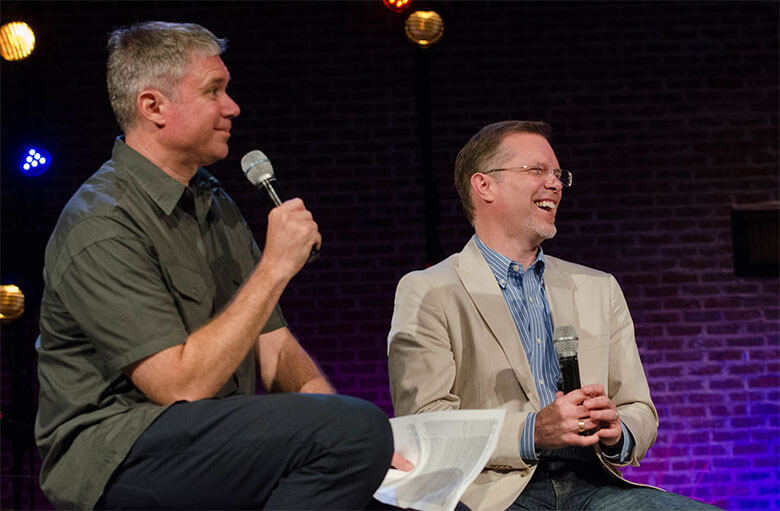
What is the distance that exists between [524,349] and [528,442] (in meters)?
0.30

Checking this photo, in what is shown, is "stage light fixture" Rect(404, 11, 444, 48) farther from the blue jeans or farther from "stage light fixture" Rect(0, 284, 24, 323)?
the blue jeans

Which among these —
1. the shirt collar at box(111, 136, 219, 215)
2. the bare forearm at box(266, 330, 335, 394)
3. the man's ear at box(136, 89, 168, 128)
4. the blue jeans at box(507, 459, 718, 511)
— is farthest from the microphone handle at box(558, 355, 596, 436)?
the man's ear at box(136, 89, 168, 128)

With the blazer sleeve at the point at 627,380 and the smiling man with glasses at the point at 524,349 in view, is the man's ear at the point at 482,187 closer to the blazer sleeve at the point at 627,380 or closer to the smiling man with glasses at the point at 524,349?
the smiling man with glasses at the point at 524,349

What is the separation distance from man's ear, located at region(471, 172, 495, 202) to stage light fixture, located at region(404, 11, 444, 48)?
6.21 feet

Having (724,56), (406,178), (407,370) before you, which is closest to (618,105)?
(724,56)

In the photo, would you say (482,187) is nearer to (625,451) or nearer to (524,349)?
(524,349)

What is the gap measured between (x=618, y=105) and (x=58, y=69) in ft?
10.4

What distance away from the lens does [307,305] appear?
184 inches

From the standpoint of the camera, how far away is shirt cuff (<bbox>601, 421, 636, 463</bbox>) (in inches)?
80.7

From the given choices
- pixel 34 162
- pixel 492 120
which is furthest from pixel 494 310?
pixel 34 162

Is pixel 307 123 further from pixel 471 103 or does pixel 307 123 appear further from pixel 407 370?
pixel 407 370

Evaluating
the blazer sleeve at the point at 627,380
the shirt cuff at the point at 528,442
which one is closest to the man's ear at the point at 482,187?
the blazer sleeve at the point at 627,380

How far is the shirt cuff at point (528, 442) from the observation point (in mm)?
1999

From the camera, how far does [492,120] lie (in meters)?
4.72
